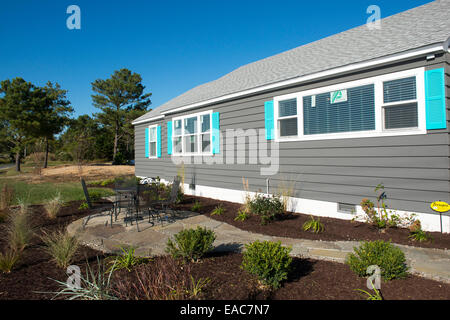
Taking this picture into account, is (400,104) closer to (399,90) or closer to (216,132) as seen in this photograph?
(399,90)

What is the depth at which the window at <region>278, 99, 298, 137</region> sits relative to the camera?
6.40 meters

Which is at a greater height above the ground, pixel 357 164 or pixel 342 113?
pixel 342 113

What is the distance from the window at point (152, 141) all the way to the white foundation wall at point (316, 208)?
3571mm

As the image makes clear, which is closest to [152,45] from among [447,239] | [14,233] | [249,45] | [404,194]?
Answer: [249,45]

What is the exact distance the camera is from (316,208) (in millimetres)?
5969

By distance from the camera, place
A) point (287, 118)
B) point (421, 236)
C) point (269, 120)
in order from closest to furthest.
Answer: point (421, 236) → point (287, 118) → point (269, 120)

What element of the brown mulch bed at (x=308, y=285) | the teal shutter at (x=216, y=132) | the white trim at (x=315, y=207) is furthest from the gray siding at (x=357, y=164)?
the brown mulch bed at (x=308, y=285)

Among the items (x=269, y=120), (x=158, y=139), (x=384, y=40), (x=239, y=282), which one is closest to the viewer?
(x=239, y=282)

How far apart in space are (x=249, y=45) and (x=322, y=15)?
4.93 metres

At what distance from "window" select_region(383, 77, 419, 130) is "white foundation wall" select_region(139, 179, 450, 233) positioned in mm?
1556

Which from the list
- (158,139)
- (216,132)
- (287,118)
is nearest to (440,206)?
(287,118)

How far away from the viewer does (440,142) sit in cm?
426

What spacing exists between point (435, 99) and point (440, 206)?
5.52ft

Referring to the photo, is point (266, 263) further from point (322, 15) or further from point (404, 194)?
point (322, 15)
